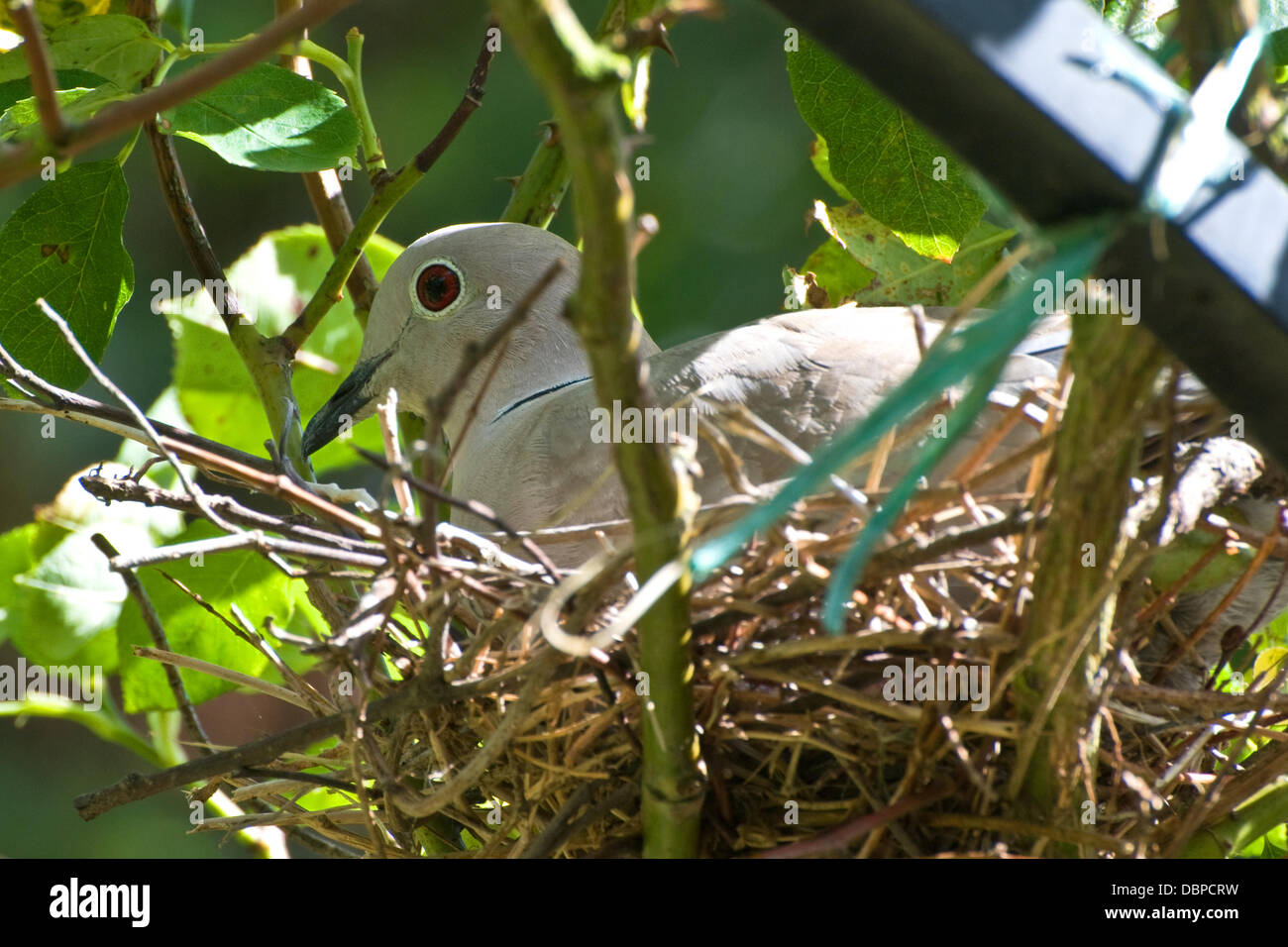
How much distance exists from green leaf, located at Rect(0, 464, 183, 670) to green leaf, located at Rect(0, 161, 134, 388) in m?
0.29

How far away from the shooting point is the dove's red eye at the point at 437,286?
6.42 feet

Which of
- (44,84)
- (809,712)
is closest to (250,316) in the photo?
(809,712)

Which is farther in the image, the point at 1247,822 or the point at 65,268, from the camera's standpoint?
the point at 65,268

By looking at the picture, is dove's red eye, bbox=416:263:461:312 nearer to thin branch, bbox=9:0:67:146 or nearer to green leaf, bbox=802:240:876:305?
green leaf, bbox=802:240:876:305

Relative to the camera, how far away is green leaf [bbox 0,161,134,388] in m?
1.40

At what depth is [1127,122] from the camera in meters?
0.68

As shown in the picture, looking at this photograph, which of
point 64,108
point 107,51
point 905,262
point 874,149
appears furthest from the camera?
point 905,262

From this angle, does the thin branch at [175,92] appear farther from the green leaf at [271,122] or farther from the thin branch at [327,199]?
the thin branch at [327,199]

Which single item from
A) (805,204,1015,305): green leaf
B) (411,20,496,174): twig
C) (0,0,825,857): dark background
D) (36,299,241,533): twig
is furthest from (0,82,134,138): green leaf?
(0,0,825,857): dark background

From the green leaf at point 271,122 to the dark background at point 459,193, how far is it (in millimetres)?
2691

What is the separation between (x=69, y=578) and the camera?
5.69 ft

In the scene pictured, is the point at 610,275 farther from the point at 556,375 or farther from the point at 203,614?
the point at 556,375

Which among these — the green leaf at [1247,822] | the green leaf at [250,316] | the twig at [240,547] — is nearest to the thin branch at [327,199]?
the green leaf at [250,316]

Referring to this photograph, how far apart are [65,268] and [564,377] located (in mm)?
770
